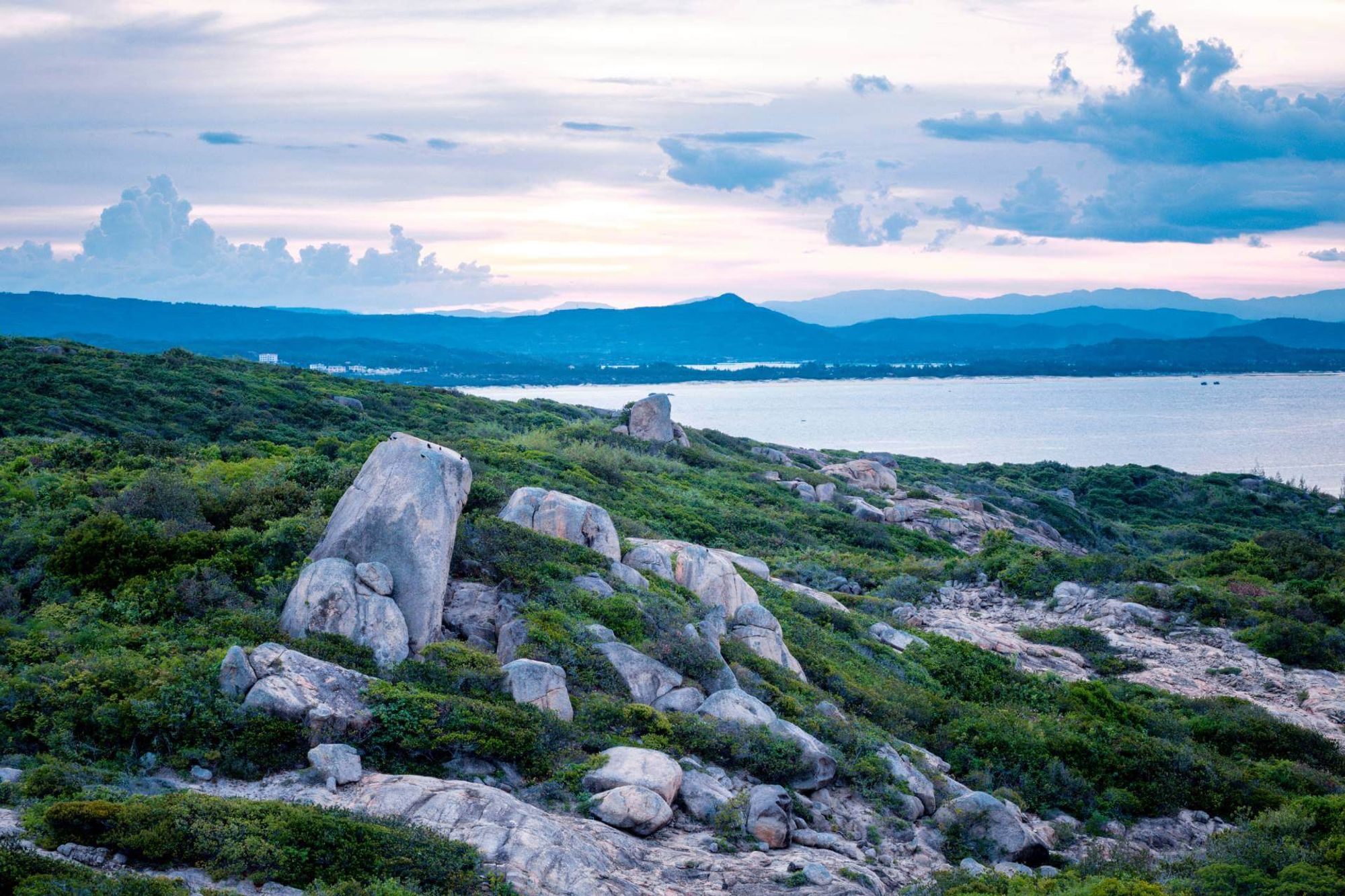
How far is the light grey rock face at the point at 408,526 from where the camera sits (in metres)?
14.5

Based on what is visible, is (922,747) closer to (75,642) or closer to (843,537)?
(75,642)

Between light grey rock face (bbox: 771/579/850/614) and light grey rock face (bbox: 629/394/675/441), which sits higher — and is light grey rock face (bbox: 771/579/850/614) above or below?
below

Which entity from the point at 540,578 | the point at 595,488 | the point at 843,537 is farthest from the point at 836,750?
the point at 843,537

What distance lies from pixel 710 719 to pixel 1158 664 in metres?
14.8

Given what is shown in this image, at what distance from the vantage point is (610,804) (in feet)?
37.0

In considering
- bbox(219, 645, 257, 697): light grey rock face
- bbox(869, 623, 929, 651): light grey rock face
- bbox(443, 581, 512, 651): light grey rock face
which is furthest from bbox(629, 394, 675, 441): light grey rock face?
bbox(219, 645, 257, 697): light grey rock face

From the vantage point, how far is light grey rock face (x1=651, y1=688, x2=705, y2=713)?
571 inches

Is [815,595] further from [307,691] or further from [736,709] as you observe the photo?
[307,691]

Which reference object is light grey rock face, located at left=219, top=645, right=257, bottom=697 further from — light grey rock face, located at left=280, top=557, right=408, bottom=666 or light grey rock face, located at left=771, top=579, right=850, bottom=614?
light grey rock face, located at left=771, top=579, right=850, bottom=614

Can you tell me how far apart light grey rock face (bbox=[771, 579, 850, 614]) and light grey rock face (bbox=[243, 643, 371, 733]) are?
13832 mm

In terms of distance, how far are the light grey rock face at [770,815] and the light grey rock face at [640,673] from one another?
9.42 feet

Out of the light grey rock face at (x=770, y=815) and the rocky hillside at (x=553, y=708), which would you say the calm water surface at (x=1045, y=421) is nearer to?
the rocky hillside at (x=553, y=708)

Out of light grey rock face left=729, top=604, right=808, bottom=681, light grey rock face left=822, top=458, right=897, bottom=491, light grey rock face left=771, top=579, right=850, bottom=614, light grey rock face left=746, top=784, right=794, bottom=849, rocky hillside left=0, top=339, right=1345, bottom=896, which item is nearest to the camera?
rocky hillside left=0, top=339, right=1345, bottom=896

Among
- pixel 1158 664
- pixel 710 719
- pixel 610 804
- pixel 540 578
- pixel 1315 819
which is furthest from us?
pixel 1158 664
